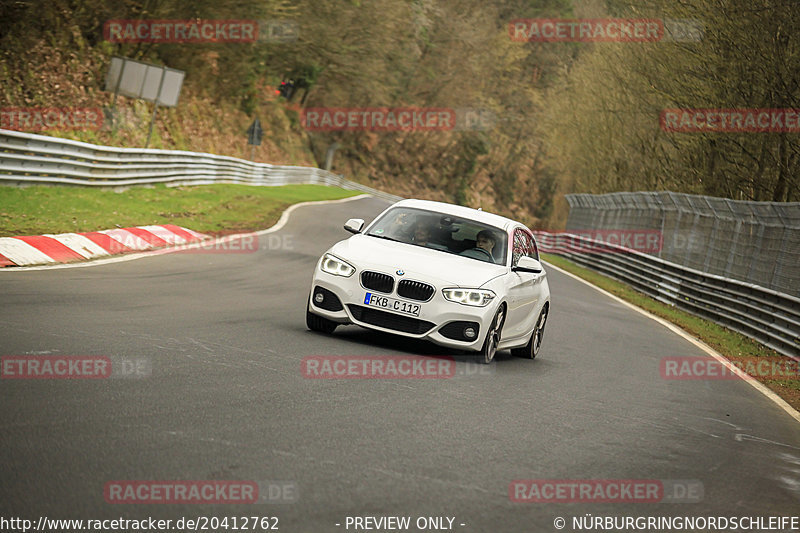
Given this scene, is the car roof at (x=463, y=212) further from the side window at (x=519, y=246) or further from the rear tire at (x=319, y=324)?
the rear tire at (x=319, y=324)

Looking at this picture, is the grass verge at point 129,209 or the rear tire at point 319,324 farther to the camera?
the grass verge at point 129,209

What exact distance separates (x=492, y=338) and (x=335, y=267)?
Result: 1.73 meters

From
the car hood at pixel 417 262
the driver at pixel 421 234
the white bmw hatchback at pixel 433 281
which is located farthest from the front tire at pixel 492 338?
the driver at pixel 421 234

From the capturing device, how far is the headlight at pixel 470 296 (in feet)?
32.8

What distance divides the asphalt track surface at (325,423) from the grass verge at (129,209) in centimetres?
428

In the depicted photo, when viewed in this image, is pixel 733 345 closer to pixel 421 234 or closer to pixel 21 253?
pixel 421 234

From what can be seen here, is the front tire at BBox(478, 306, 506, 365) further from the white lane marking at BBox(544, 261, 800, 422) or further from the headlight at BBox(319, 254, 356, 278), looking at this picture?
the white lane marking at BBox(544, 261, 800, 422)

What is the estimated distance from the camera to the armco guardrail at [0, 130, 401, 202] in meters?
19.5

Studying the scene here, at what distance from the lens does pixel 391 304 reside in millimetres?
10008

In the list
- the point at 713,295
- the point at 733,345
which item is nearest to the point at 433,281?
the point at 733,345

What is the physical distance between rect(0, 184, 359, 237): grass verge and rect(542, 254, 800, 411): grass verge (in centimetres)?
990

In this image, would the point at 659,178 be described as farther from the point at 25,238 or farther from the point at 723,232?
the point at 25,238

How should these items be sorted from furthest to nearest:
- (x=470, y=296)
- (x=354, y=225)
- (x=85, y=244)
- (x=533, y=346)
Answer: (x=85, y=244)
(x=533, y=346)
(x=354, y=225)
(x=470, y=296)

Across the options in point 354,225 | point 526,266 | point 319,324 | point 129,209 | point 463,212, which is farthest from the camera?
point 129,209
